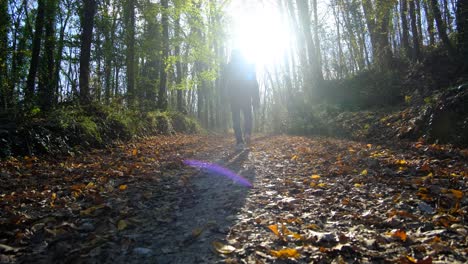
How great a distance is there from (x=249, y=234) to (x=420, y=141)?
5.04 metres

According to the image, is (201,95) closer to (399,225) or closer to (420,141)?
(420,141)

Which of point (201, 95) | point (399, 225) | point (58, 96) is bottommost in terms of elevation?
point (399, 225)

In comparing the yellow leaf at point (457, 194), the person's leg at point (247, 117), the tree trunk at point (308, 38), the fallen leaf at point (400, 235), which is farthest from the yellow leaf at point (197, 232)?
the tree trunk at point (308, 38)

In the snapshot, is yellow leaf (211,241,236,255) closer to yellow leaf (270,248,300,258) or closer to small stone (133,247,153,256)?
yellow leaf (270,248,300,258)

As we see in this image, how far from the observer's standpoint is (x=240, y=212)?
314cm

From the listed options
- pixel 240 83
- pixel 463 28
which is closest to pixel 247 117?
pixel 240 83

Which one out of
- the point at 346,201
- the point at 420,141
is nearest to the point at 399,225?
the point at 346,201

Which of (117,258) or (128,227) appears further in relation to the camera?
(128,227)

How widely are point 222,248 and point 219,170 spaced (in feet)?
10.4

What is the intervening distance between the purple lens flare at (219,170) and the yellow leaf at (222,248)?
74.2 inches

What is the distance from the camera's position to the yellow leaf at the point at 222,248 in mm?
2250

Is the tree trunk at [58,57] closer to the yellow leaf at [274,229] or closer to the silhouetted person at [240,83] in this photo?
the silhouetted person at [240,83]

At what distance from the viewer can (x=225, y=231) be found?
105 inches

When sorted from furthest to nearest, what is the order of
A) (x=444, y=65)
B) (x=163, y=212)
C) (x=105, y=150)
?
(x=444, y=65) < (x=105, y=150) < (x=163, y=212)
